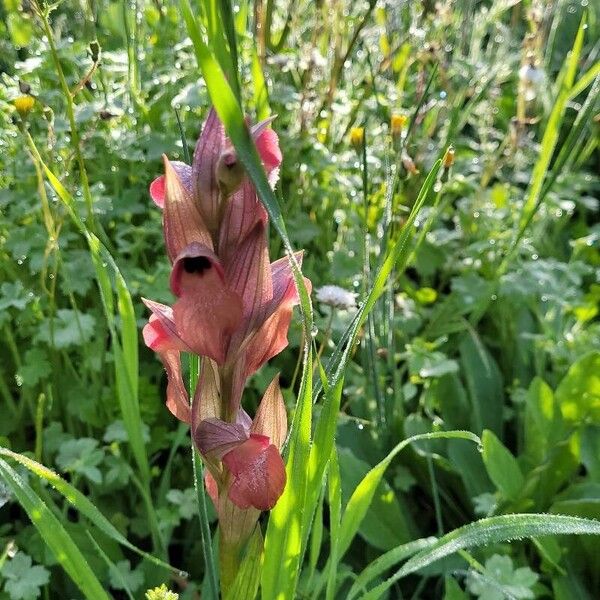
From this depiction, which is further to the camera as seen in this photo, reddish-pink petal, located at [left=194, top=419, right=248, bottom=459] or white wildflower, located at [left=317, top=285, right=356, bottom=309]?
white wildflower, located at [left=317, top=285, right=356, bottom=309]

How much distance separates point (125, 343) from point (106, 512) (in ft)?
1.41

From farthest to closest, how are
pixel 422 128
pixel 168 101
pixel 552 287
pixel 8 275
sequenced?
pixel 422 128 → pixel 168 101 → pixel 552 287 → pixel 8 275

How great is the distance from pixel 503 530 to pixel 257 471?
0.25 m

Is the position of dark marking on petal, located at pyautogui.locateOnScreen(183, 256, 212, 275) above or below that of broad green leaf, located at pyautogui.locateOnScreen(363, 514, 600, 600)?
above

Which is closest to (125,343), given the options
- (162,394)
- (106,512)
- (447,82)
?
(106,512)

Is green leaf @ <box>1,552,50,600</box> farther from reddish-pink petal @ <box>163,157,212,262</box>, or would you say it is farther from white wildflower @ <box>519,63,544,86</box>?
white wildflower @ <box>519,63,544,86</box>

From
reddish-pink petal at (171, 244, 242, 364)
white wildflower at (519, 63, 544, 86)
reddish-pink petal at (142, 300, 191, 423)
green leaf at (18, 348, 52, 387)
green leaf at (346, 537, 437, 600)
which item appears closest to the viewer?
reddish-pink petal at (171, 244, 242, 364)

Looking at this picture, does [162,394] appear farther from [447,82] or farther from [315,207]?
[447,82]

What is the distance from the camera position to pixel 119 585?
1.09 meters

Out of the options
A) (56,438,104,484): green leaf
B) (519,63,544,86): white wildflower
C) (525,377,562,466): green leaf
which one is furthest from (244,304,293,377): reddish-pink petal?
(519,63,544,86): white wildflower

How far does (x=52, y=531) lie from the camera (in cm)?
79

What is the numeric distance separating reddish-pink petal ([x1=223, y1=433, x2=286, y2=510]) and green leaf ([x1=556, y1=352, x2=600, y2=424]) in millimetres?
894

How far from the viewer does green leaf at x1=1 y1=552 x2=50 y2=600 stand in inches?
39.0

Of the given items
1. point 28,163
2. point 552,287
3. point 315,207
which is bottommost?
point 552,287
